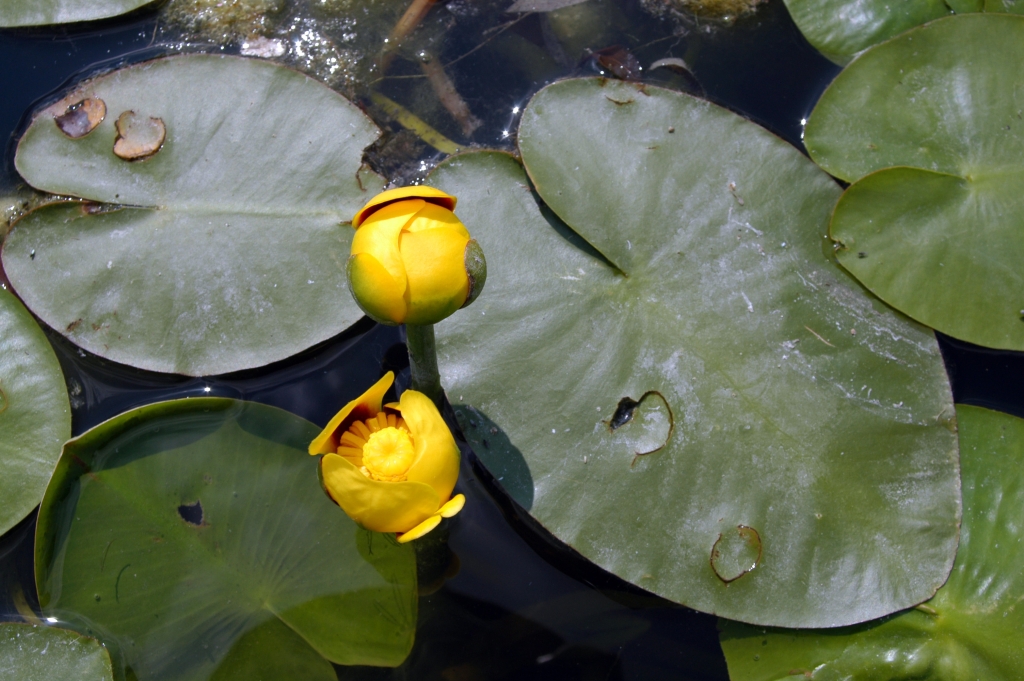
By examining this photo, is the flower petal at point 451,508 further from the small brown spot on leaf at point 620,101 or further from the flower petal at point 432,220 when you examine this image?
the small brown spot on leaf at point 620,101

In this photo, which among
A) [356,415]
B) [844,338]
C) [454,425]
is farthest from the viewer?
[454,425]

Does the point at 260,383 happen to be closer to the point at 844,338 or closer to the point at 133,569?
the point at 133,569

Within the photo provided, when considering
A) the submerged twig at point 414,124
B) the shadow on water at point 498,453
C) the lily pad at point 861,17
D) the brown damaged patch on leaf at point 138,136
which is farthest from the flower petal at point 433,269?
the lily pad at point 861,17

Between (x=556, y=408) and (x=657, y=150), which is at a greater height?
(x=657, y=150)

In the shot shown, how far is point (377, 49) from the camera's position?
1.92 m

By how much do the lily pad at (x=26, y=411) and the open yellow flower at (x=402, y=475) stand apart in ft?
2.36

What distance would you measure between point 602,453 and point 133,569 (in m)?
1.01

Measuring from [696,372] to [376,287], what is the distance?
30.3 inches

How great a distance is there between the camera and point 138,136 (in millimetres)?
1597

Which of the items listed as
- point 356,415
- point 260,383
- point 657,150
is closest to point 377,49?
point 657,150

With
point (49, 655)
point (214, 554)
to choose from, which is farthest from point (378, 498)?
point (49, 655)

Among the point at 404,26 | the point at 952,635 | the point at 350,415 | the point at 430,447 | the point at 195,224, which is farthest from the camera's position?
the point at 404,26

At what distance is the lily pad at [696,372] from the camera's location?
1.36 meters

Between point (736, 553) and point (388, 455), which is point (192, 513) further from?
point (736, 553)
